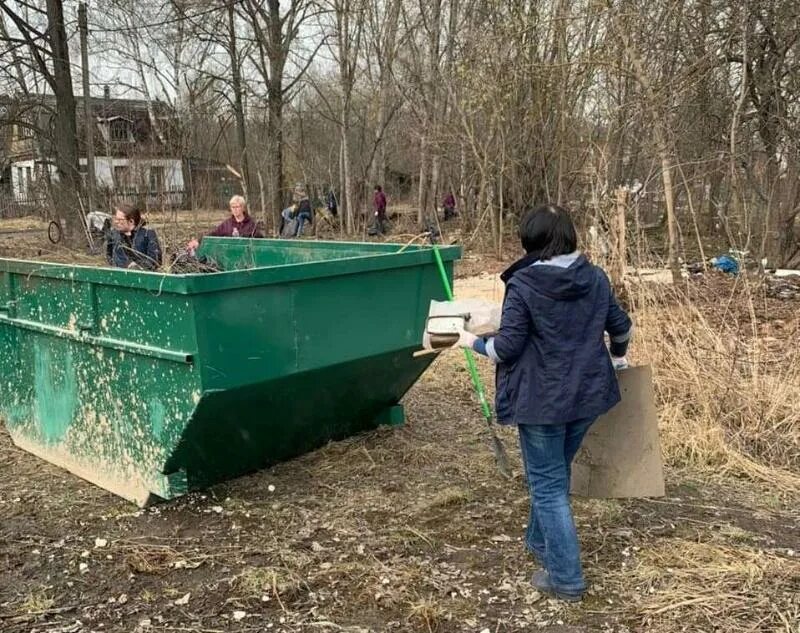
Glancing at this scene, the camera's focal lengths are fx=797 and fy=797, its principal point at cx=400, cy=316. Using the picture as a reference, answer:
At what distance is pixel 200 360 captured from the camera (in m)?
3.39

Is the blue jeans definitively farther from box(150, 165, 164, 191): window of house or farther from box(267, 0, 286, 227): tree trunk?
box(267, 0, 286, 227): tree trunk

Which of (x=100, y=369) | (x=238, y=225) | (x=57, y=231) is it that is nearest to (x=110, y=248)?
(x=100, y=369)

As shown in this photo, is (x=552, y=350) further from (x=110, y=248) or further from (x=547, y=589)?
(x=110, y=248)

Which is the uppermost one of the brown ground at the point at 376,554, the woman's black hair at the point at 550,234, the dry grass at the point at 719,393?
the woman's black hair at the point at 550,234

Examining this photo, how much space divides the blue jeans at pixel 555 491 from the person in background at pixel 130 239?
109 inches

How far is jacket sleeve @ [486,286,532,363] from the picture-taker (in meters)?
2.80

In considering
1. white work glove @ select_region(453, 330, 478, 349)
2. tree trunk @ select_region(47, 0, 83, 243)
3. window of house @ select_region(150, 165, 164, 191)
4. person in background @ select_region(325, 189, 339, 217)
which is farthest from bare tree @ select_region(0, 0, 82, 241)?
white work glove @ select_region(453, 330, 478, 349)

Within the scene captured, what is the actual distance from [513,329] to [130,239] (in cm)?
305

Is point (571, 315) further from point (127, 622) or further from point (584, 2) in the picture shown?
point (584, 2)

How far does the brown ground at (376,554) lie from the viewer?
2965 mm

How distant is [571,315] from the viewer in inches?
111

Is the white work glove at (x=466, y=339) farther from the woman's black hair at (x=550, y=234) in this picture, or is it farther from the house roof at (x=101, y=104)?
the house roof at (x=101, y=104)

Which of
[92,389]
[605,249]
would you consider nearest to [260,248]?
[92,389]

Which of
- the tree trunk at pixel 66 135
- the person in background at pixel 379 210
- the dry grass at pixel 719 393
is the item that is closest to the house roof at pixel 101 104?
the tree trunk at pixel 66 135
